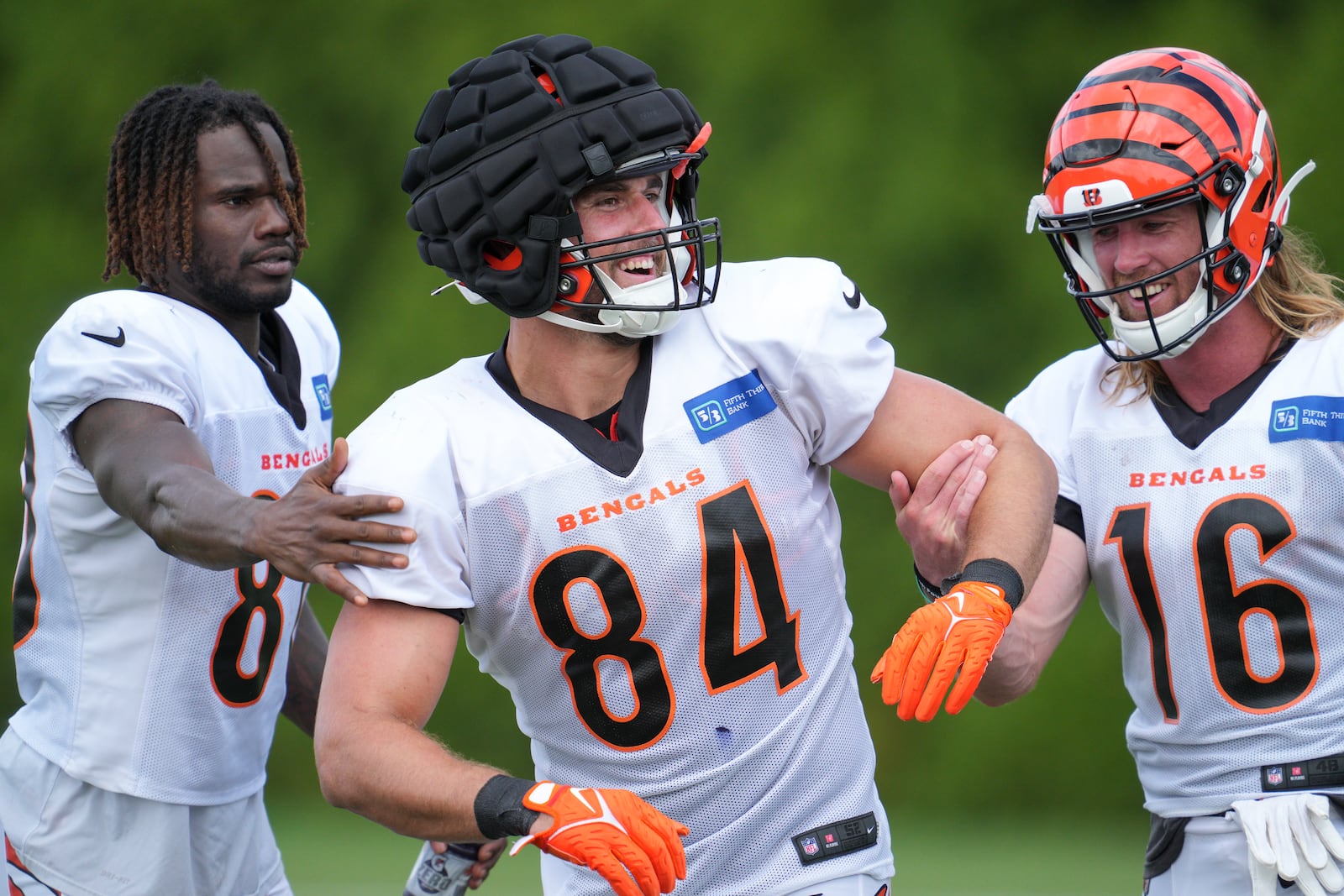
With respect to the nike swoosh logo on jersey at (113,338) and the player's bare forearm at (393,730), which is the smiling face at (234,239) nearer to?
the nike swoosh logo on jersey at (113,338)

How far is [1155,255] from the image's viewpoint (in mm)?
2840

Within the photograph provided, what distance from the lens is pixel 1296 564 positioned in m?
2.69

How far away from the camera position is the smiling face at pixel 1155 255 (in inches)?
111

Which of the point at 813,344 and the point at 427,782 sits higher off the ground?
the point at 813,344

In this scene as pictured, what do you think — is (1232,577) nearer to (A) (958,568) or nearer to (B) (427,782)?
(A) (958,568)

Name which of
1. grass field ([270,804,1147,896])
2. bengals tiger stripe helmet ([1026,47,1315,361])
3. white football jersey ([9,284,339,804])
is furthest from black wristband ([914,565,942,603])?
grass field ([270,804,1147,896])

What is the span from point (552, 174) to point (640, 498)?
0.52 meters

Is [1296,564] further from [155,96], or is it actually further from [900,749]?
[900,749]

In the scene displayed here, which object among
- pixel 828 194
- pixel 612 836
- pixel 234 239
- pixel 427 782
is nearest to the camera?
pixel 612 836

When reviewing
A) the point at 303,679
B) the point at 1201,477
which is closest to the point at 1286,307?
the point at 1201,477

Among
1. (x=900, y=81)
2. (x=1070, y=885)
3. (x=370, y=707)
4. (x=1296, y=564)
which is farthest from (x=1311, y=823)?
(x=900, y=81)

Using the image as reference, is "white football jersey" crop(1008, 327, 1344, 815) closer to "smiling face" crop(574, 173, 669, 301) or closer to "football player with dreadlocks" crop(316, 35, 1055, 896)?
"football player with dreadlocks" crop(316, 35, 1055, 896)

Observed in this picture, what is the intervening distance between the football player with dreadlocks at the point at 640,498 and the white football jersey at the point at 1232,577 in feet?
1.19

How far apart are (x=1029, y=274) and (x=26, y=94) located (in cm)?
369
